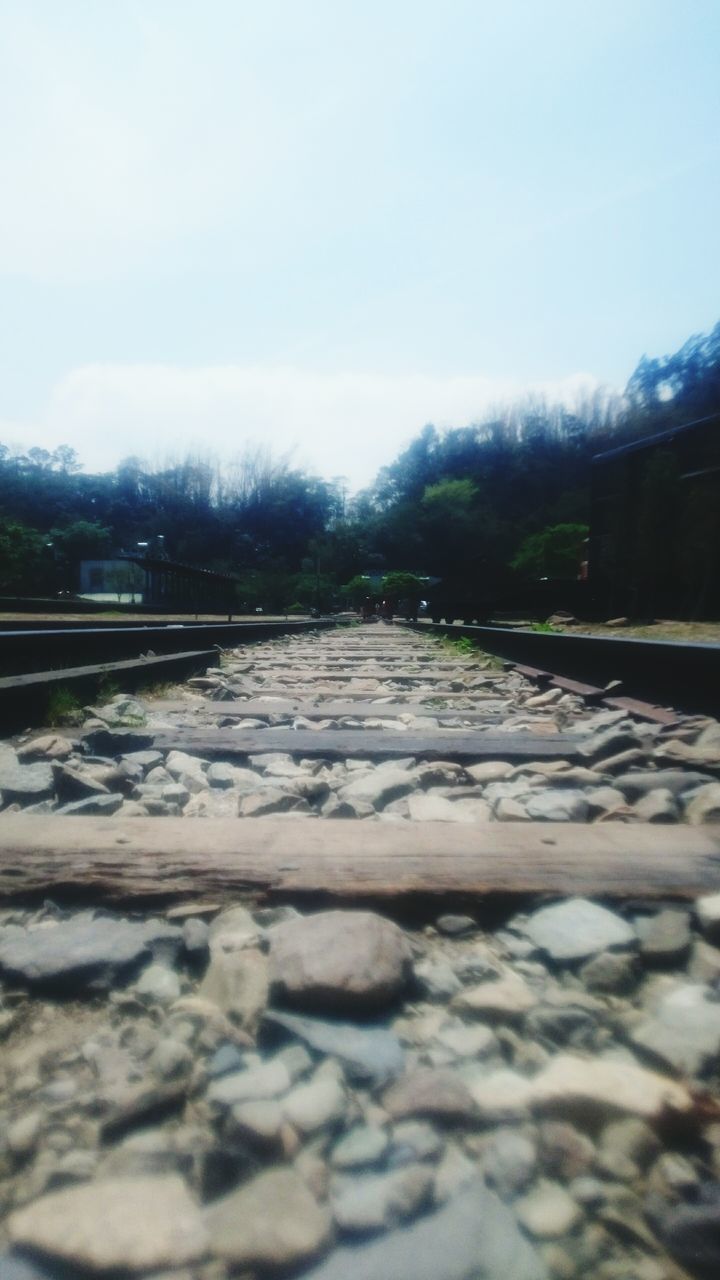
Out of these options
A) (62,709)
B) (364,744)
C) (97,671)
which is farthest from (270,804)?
(97,671)

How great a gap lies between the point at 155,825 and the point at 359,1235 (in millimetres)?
889

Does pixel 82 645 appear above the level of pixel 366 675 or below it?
above

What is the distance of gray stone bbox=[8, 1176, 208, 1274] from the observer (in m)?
0.53

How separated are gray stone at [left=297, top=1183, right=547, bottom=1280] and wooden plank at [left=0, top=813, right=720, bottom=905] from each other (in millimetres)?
527

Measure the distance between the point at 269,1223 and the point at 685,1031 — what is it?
0.50m

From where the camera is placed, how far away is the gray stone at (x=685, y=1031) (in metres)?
0.75

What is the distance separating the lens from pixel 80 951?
951 millimetres

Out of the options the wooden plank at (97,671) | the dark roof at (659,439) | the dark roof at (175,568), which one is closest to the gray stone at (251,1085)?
the wooden plank at (97,671)

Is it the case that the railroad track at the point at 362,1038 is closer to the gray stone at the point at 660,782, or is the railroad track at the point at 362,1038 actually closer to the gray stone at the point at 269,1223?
the gray stone at the point at 269,1223

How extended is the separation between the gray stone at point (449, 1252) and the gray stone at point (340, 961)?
11.2 inches

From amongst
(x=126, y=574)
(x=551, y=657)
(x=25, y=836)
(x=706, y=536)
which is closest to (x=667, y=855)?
(x=25, y=836)

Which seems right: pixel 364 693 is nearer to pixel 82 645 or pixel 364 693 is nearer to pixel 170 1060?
pixel 82 645

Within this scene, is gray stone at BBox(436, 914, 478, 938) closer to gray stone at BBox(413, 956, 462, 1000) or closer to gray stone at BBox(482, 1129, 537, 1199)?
gray stone at BBox(413, 956, 462, 1000)

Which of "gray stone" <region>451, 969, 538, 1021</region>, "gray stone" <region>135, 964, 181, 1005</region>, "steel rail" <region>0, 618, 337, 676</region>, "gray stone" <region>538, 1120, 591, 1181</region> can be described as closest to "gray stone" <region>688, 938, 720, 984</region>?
"gray stone" <region>451, 969, 538, 1021</region>
